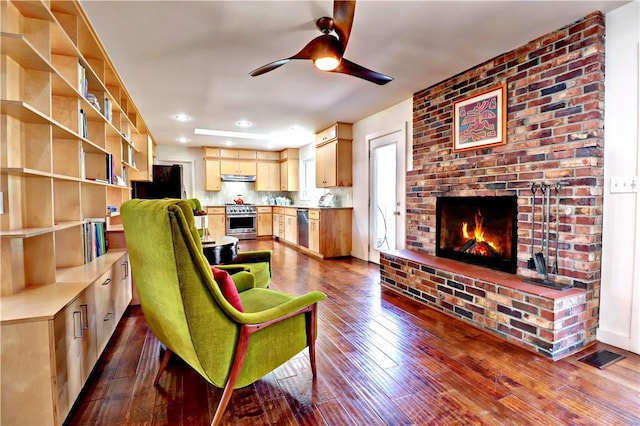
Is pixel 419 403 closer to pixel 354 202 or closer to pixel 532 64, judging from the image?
pixel 532 64

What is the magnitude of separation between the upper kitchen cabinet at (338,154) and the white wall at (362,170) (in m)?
0.11

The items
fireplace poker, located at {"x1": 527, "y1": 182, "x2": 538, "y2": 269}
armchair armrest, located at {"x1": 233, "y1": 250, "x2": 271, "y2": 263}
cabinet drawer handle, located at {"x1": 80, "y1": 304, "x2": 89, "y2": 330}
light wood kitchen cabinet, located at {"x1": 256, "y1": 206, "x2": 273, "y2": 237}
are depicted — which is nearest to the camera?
cabinet drawer handle, located at {"x1": 80, "y1": 304, "x2": 89, "y2": 330}

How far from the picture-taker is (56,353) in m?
1.33

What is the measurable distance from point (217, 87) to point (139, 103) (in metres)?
1.36

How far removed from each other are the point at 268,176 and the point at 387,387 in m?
7.01

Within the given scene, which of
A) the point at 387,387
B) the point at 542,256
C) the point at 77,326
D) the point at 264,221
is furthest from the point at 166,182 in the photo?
the point at 542,256

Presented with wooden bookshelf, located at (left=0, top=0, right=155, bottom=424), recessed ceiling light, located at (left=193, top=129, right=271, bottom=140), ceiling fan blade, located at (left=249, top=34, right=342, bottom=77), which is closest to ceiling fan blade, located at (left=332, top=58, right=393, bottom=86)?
ceiling fan blade, located at (left=249, top=34, right=342, bottom=77)

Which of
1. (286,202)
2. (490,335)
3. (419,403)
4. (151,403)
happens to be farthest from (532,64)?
(286,202)

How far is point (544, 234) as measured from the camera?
249cm

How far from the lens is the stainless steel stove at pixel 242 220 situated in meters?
7.66

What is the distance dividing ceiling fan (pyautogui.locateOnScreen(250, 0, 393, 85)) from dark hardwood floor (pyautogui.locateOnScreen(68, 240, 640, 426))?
213 centimetres

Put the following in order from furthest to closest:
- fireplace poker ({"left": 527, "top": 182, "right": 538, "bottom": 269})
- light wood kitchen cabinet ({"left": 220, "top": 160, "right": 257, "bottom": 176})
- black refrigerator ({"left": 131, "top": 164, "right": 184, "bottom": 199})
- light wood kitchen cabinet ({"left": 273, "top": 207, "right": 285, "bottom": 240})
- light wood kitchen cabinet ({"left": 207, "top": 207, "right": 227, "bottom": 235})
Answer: light wood kitchen cabinet ({"left": 220, "top": 160, "right": 257, "bottom": 176}), light wood kitchen cabinet ({"left": 207, "top": 207, "right": 227, "bottom": 235}), light wood kitchen cabinet ({"left": 273, "top": 207, "right": 285, "bottom": 240}), black refrigerator ({"left": 131, "top": 164, "right": 184, "bottom": 199}), fireplace poker ({"left": 527, "top": 182, "right": 538, "bottom": 269})

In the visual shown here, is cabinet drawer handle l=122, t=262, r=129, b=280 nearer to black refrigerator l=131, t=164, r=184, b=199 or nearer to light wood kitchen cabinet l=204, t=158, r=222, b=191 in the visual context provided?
black refrigerator l=131, t=164, r=184, b=199

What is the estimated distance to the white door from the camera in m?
4.32
